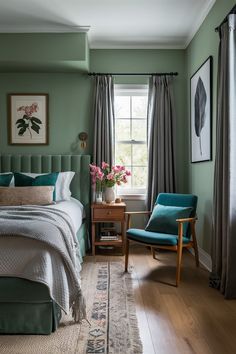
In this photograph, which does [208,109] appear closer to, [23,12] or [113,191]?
[113,191]

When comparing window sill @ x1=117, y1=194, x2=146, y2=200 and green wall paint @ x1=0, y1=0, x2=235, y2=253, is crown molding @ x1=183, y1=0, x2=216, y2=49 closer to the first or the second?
green wall paint @ x1=0, y1=0, x2=235, y2=253

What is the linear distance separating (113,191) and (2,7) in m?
2.61

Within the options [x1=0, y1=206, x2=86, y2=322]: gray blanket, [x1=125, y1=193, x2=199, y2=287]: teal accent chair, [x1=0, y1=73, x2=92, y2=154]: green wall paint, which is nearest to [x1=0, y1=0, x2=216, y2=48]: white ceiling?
[x1=0, y1=73, x2=92, y2=154]: green wall paint

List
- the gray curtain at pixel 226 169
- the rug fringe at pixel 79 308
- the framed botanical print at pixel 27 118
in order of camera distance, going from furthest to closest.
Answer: the framed botanical print at pixel 27 118, the gray curtain at pixel 226 169, the rug fringe at pixel 79 308

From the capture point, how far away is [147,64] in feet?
17.0

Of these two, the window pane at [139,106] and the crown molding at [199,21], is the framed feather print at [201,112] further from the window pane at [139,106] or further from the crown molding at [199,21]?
the window pane at [139,106]

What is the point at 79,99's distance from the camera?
514 cm

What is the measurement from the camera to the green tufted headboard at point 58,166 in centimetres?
495

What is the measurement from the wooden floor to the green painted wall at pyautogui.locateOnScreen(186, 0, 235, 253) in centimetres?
57

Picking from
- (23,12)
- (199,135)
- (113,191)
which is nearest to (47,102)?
(23,12)

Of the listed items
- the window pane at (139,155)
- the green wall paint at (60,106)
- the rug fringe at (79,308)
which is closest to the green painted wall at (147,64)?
the green wall paint at (60,106)

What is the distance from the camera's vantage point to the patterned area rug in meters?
2.18

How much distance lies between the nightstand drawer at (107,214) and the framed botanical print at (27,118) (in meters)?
1.40

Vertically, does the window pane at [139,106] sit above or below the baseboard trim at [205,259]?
above
